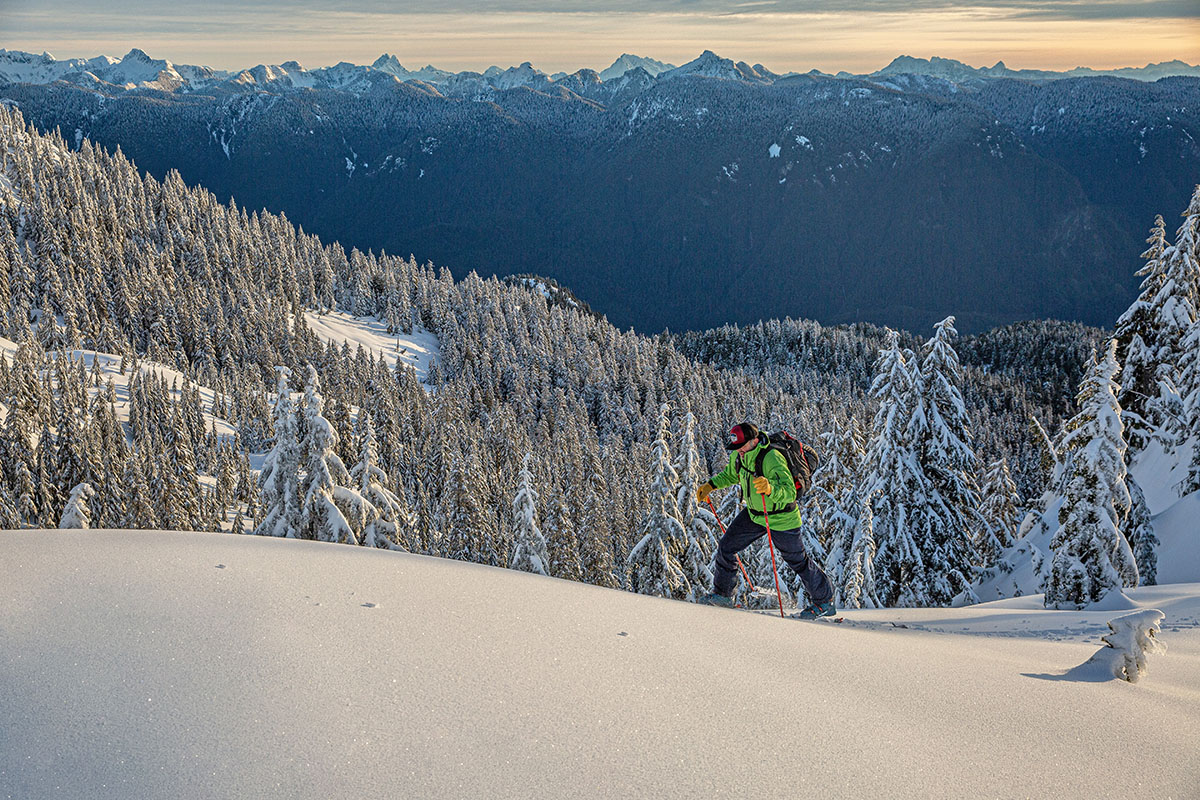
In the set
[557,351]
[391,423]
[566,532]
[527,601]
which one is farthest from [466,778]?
[557,351]

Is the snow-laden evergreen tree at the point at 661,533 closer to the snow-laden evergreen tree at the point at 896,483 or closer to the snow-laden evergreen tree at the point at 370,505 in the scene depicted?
the snow-laden evergreen tree at the point at 896,483

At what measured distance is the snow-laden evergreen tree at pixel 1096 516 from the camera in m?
13.3

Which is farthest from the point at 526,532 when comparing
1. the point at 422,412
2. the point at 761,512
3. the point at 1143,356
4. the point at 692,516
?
the point at 422,412

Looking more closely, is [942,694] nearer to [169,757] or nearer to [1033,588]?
[169,757]

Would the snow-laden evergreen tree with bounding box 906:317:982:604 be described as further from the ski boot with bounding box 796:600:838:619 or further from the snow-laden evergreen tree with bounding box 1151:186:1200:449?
the ski boot with bounding box 796:600:838:619

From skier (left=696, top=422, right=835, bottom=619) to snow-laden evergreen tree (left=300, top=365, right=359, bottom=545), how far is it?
11.3m

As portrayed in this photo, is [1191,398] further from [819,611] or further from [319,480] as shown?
[319,480]

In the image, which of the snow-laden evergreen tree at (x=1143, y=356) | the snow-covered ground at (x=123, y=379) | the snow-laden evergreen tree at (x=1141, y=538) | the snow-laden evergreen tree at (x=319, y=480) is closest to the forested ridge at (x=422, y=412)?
the snow-laden evergreen tree at (x=319, y=480)

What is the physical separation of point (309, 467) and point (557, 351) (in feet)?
401

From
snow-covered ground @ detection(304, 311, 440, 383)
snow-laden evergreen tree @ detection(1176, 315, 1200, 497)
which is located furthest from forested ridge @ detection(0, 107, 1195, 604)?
snow-laden evergreen tree @ detection(1176, 315, 1200, 497)

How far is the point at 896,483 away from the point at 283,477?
17.0 m

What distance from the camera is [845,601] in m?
18.5

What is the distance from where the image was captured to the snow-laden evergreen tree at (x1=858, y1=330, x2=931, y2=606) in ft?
65.5

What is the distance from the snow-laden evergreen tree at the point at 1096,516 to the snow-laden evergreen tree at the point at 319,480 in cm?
1564
